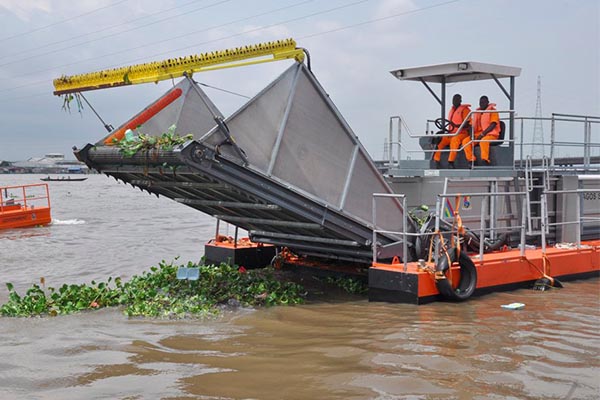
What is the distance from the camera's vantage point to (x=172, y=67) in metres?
9.46

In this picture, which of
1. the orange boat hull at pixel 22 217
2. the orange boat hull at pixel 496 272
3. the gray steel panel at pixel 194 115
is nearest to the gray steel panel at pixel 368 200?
the orange boat hull at pixel 496 272

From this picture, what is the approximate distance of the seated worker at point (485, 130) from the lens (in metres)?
11.7

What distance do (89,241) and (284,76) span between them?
15.1 metres

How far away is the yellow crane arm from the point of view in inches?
356

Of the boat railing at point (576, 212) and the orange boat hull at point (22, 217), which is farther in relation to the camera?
the orange boat hull at point (22, 217)

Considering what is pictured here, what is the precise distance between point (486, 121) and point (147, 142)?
6.15 meters

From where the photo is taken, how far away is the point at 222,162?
8.38m

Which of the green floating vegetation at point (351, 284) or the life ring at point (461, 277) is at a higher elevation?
the life ring at point (461, 277)

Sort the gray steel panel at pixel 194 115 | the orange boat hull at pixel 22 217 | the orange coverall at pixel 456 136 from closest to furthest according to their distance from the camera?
the gray steel panel at pixel 194 115 → the orange coverall at pixel 456 136 → the orange boat hull at pixel 22 217

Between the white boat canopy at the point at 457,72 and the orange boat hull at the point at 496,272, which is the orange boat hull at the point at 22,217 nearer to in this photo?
the white boat canopy at the point at 457,72

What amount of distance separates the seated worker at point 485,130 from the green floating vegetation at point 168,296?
3.97m

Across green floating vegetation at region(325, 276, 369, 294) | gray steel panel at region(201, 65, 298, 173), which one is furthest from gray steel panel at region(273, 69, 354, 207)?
green floating vegetation at region(325, 276, 369, 294)

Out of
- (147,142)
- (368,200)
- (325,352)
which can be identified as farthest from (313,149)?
(325,352)

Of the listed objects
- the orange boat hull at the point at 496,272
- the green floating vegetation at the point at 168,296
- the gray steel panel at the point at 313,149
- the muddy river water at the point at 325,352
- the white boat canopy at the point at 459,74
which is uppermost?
the white boat canopy at the point at 459,74
